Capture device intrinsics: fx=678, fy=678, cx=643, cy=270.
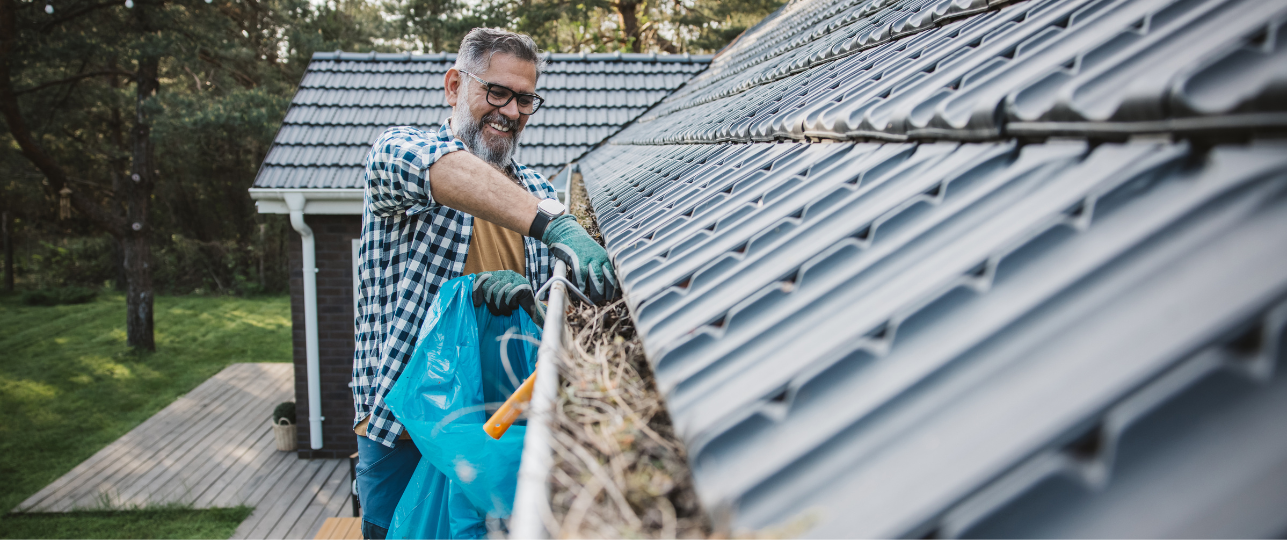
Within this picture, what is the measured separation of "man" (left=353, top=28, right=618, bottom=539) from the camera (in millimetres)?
2084

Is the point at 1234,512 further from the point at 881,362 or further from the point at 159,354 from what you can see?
the point at 159,354

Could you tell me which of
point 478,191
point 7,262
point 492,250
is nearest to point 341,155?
point 492,250

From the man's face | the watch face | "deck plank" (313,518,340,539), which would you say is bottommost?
"deck plank" (313,518,340,539)

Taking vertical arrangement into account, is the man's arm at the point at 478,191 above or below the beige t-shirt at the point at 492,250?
above

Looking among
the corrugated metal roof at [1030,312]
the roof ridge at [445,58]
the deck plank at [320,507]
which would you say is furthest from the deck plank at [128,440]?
the corrugated metal roof at [1030,312]

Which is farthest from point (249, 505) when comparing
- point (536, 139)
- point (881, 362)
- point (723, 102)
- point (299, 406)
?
point (881, 362)

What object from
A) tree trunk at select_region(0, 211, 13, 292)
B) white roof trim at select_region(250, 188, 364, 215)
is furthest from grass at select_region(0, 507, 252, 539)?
tree trunk at select_region(0, 211, 13, 292)

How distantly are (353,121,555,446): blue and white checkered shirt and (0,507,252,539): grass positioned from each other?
16.6ft

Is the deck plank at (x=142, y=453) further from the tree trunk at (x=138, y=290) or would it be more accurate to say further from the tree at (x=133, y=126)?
the tree at (x=133, y=126)

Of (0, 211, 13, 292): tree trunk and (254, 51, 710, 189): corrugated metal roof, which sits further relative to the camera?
(0, 211, 13, 292): tree trunk

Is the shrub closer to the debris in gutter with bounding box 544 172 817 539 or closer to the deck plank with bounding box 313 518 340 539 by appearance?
the deck plank with bounding box 313 518 340 539

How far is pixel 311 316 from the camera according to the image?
735cm

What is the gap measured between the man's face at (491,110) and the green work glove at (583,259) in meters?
1.02

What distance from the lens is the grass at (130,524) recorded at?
20.7 feet
